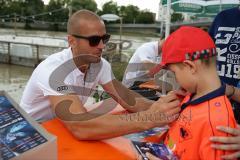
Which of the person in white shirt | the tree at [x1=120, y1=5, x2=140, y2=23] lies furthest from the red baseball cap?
the tree at [x1=120, y1=5, x2=140, y2=23]

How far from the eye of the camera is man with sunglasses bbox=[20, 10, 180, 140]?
6.16 ft

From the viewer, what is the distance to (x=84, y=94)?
2871 mm

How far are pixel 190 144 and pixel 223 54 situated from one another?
3.28ft

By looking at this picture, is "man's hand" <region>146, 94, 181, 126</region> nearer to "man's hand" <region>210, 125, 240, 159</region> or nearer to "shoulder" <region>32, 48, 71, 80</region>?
"man's hand" <region>210, 125, 240, 159</region>

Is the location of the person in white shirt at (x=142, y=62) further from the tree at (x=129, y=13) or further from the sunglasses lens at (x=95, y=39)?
the tree at (x=129, y=13)

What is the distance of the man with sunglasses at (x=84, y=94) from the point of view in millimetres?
1878

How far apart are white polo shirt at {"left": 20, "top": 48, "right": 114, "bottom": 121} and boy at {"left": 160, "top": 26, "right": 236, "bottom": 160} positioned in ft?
2.75

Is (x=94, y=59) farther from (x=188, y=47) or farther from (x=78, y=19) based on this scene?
(x=188, y=47)

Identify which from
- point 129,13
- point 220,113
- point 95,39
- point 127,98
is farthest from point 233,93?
point 129,13

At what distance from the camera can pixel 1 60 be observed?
2669cm

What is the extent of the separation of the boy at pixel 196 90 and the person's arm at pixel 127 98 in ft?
2.87

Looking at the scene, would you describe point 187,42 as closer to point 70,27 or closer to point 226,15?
point 226,15

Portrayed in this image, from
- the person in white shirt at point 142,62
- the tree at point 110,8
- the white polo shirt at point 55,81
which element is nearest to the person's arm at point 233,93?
the white polo shirt at point 55,81

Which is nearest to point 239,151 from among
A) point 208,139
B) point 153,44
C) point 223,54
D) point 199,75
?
point 208,139
